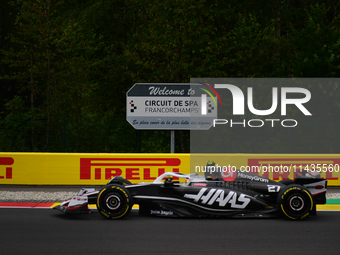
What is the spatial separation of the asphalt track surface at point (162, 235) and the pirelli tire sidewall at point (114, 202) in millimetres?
162

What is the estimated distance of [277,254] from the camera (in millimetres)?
6684

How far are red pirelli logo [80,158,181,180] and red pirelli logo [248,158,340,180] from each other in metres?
2.40

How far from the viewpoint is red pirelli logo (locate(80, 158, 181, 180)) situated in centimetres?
1337

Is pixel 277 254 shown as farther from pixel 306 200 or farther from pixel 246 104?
pixel 246 104

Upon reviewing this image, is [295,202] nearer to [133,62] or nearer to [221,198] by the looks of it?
[221,198]

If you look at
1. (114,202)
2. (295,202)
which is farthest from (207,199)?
(114,202)

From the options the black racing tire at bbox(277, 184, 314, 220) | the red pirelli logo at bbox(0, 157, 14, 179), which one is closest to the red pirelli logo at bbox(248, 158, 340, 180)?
the black racing tire at bbox(277, 184, 314, 220)

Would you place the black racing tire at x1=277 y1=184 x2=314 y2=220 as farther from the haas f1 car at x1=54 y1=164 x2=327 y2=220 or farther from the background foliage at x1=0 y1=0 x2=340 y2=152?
the background foliage at x1=0 y1=0 x2=340 y2=152

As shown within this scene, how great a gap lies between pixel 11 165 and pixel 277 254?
911 cm

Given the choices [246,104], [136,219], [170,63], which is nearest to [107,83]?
[170,63]

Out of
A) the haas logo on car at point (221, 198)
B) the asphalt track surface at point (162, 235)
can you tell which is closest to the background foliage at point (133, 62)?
the asphalt track surface at point (162, 235)

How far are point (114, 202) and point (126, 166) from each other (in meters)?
4.35

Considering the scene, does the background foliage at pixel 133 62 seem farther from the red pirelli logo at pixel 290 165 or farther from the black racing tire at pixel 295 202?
the black racing tire at pixel 295 202

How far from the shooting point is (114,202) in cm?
907
